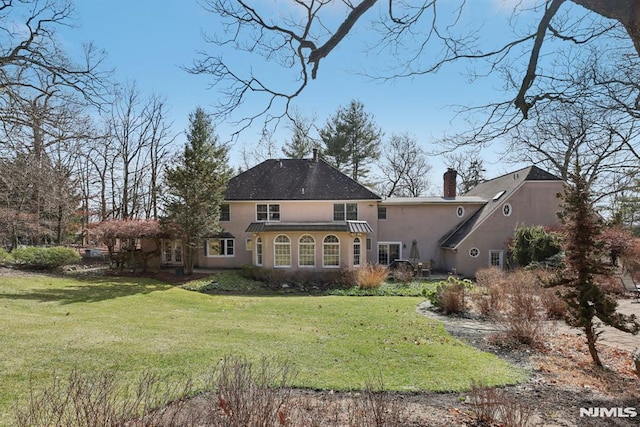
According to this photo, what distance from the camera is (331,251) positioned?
23.3 meters

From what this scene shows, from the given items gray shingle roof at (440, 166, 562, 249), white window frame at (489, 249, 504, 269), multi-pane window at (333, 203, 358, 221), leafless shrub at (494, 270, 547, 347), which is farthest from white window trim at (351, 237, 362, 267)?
leafless shrub at (494, 270, 547, 347)

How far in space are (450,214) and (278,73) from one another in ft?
74.9

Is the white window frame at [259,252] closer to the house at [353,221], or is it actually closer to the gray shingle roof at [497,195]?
the house at [353,221]

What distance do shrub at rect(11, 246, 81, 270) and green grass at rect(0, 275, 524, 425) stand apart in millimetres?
7263

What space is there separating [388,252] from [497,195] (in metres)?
8.37

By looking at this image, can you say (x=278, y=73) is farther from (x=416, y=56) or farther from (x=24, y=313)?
(x=24, y=313)

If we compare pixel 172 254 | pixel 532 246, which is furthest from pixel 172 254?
pixel 532 246

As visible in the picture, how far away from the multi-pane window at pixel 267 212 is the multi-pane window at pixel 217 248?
2.85m

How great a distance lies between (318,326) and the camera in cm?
1038

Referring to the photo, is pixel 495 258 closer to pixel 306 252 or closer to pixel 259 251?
pixel 306 252

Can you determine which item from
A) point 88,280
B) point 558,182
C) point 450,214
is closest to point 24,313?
point 88,280

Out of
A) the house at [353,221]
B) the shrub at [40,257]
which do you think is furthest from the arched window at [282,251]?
the shrub at [40,257]

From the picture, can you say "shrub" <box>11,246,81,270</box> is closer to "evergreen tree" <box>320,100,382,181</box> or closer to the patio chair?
"evergreen tree" <box>320,100,382,181</box>

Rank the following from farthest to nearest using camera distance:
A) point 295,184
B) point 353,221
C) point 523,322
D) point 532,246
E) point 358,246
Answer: point 295,184 → point 353,221 → point 358,246 → point 532,246 → point 523,322
